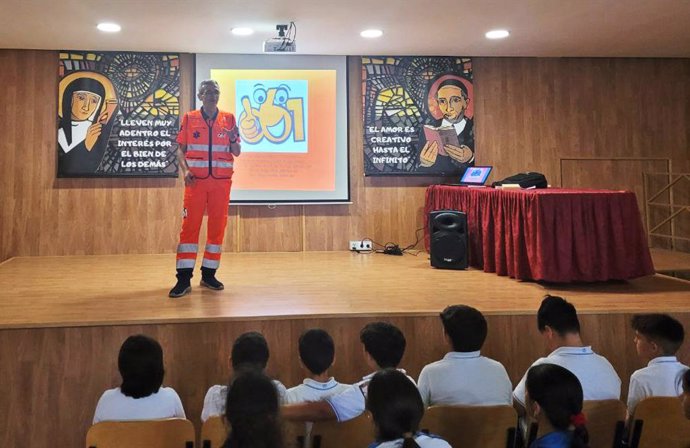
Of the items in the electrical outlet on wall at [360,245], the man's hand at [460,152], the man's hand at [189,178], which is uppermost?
the man's hand at [460,152]

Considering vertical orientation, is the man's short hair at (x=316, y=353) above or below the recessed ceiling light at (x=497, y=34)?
below

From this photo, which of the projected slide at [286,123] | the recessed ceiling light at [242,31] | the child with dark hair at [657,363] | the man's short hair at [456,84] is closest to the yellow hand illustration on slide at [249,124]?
the projected slide at [286,123]

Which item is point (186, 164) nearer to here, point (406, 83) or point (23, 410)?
point (23, 410)

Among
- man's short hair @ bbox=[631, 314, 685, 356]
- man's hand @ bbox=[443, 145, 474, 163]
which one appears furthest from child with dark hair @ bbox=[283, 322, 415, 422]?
man's hand @ bbox=[443, 145, 474, 163]

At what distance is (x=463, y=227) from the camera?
17.1 feet

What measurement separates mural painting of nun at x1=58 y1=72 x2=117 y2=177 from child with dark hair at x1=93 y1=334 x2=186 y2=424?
4.79 m

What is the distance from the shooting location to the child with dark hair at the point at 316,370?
205 centimetres

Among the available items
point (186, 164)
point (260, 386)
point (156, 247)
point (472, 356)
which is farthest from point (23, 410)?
point (156, 247)

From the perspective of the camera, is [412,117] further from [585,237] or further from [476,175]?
[585,237]

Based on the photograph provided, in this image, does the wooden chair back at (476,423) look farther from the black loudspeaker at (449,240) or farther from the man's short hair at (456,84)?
the man's short hair at (456,84)

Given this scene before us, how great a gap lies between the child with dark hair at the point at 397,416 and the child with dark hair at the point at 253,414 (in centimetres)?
28

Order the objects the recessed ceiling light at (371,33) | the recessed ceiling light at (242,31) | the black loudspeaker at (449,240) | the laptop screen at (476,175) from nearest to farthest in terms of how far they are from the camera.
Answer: the black loudspeaker at (449,240)
the recessed ceiling light at (242,31)
the recessed ceiling light at (371,33)
the laptop screen at (476,175)

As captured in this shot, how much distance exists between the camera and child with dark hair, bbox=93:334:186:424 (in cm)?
204

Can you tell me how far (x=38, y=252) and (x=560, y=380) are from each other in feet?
19.9
